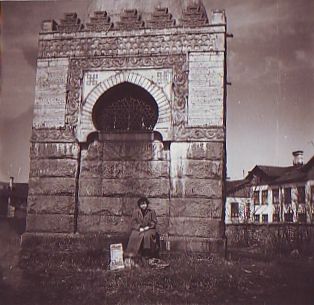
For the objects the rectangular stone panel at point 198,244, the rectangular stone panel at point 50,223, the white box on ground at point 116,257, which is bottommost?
the white box on ground at point 116,257

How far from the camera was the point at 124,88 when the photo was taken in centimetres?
923

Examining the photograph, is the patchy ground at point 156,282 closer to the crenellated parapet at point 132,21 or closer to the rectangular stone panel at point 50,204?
the rectangular stone panel at point 50,204

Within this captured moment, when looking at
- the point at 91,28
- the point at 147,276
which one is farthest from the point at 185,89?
the point at 147,276

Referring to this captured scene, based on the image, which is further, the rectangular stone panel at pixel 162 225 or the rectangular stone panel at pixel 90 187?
the rectangular stone panel at pixel 90 187

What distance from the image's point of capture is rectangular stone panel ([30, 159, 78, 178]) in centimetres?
897

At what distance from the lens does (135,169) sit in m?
8.80

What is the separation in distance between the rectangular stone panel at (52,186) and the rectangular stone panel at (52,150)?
45cm

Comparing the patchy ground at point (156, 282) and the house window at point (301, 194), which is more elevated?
the house window at point (301, 194)

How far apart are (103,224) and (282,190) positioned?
7023 mm

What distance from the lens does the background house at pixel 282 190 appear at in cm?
805

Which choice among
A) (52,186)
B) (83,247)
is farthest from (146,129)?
(83,247)

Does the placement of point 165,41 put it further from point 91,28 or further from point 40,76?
point 40,76

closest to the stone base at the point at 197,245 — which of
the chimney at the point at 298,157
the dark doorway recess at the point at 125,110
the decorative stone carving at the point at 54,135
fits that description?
the chimney at the point at 298,157

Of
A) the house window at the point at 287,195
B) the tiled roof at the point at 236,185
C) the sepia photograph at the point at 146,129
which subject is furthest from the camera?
the tiled roof at the point at 236,185
